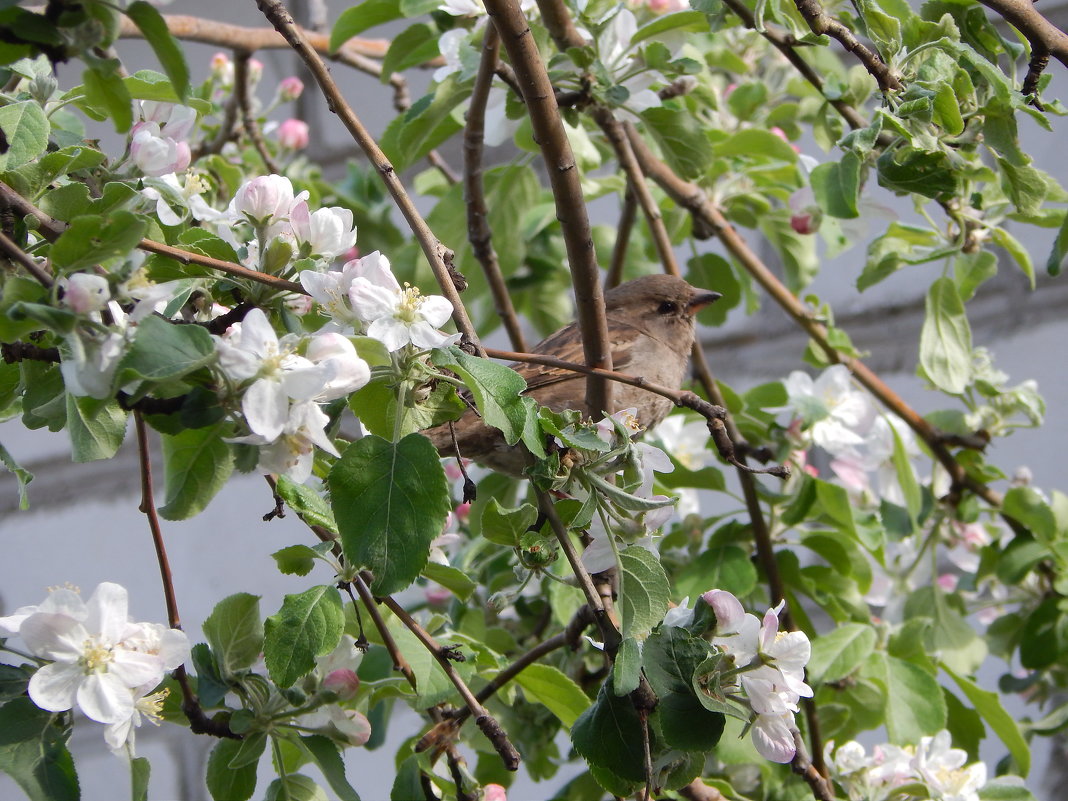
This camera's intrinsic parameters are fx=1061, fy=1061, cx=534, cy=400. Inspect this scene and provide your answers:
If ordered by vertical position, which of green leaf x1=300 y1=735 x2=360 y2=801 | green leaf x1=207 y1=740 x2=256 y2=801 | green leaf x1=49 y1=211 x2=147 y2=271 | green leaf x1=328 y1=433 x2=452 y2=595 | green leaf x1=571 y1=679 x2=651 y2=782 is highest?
green leaf x1=49 y1=211 x2=147 y2=271

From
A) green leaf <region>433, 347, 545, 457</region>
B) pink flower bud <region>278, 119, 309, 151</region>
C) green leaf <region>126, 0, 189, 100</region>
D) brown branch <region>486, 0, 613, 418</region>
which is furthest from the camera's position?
pink flower bud <region>278, 119, 309, 151</region>

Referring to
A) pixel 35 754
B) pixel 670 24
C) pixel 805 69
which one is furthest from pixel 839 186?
pixel 35 754

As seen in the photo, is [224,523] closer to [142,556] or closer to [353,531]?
[142,556]

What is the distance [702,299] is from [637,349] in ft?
0.39

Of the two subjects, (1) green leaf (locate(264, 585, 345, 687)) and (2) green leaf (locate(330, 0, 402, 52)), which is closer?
(1) green leaf (locate(264, 585, 345, 687))

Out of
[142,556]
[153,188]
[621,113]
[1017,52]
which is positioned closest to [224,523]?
[142,556]

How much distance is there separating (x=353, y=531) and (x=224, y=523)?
1985 millimetres

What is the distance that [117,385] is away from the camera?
46 cm

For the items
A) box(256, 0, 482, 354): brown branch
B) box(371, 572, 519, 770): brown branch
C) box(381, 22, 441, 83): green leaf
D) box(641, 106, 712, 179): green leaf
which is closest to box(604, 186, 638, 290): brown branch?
box(641, 106, 712, 179): green leaf

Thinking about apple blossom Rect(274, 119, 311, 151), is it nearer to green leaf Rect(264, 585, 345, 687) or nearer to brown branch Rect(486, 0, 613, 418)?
brown branch Rect(486, 0, 613, 418)

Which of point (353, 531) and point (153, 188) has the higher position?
point (153, 188)

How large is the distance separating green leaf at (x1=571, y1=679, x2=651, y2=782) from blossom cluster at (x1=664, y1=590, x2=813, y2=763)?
0.06 m

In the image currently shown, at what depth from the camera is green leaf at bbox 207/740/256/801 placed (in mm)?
717

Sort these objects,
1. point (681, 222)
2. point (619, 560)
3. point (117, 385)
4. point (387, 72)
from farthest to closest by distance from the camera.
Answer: point (681, 222)
point (387, 72)
point (619, 560)
point (117, 385)
